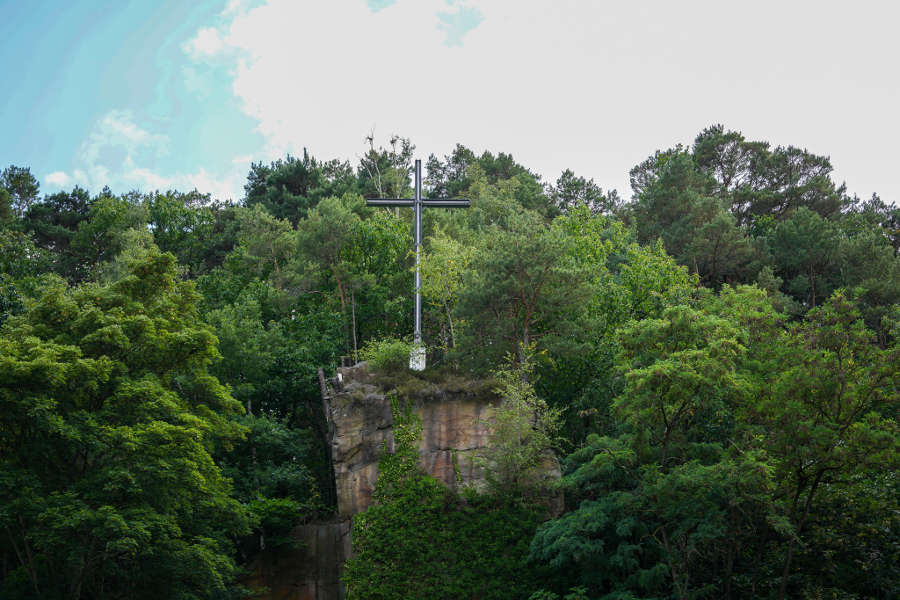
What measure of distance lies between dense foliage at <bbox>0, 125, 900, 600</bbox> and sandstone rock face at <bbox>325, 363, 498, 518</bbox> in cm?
57

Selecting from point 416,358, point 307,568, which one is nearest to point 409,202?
point 416,358

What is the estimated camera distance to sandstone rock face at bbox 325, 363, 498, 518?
63.8 ft

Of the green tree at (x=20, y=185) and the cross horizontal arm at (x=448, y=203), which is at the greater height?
the green tree at (x=20, y=185)

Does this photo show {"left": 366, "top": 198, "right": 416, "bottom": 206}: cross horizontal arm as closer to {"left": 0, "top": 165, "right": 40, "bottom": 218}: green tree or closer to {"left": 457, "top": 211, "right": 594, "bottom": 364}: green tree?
{"left": 457, "top": 211, "right": 594, "bottom": 364}: green tree

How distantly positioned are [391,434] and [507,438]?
350 centimetres

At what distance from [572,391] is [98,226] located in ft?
83.9

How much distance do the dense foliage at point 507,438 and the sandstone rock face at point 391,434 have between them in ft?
1.86

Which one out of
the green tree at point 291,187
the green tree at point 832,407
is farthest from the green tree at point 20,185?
the green tree at point 832,407

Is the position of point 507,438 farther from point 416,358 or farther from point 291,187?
point 291,187

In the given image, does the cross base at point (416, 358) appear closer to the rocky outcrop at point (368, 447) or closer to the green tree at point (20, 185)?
the rocky outcrop at point (368, 447)

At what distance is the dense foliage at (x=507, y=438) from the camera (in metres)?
14.1

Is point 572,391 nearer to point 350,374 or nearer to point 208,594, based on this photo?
point 350,374

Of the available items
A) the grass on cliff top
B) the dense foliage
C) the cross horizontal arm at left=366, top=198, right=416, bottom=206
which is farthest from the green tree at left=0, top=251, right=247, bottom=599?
the cross horizontal arm at left=366, top=198, right=416, bottom=206

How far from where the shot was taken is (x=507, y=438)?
1856cm
